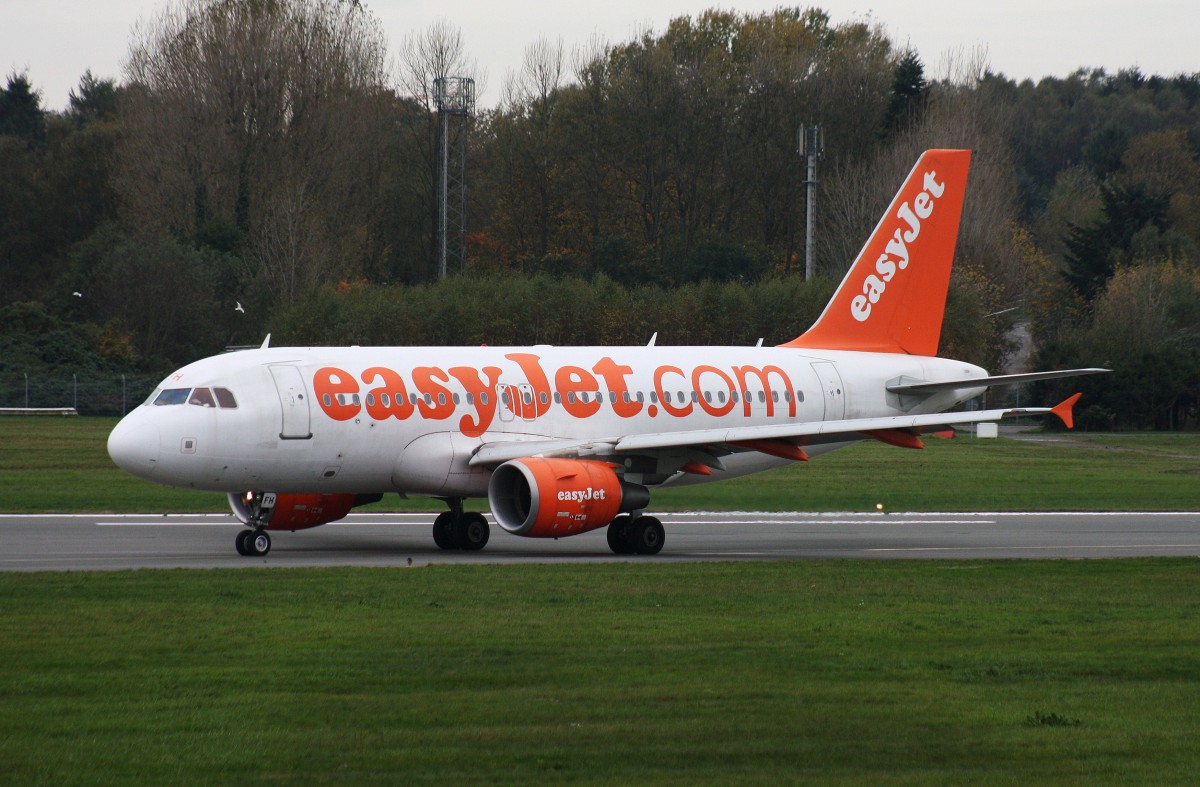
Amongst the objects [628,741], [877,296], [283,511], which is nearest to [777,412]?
[877,296]

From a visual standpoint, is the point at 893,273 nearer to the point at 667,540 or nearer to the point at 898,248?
the point at 898,248

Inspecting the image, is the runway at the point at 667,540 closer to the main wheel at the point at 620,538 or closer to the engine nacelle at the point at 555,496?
the main wheel at the point at 620,538

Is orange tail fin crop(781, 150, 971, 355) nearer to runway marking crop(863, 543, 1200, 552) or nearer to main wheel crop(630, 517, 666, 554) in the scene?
runway marking crop(863, 543, 1200, 552)

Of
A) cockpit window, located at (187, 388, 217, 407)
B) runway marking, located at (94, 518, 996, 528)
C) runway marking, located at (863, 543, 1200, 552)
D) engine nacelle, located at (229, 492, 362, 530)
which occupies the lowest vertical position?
runway marking, located at (94, 518, 996, 528)

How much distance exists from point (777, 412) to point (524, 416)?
537cm

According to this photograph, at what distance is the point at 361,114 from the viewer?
319ft

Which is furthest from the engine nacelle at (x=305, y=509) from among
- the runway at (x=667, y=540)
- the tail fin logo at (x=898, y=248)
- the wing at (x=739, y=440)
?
the tail fin logo at (x=898, y=248)

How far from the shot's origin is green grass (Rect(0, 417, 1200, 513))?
38406 millimetres

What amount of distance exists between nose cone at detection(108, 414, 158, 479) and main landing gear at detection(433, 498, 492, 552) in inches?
208

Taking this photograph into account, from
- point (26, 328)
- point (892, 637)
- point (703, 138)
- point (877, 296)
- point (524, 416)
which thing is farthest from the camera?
point (703, 138)

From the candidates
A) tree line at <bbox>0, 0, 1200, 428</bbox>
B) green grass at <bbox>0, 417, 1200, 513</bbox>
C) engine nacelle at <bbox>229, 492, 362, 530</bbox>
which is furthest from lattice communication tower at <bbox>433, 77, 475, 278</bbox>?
engine nacelle at <bbox>229, 492, 362, 530</bbox>

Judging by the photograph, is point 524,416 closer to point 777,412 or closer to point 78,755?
point 777,412

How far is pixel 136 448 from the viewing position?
25.2m

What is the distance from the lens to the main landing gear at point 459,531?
93.5ft
